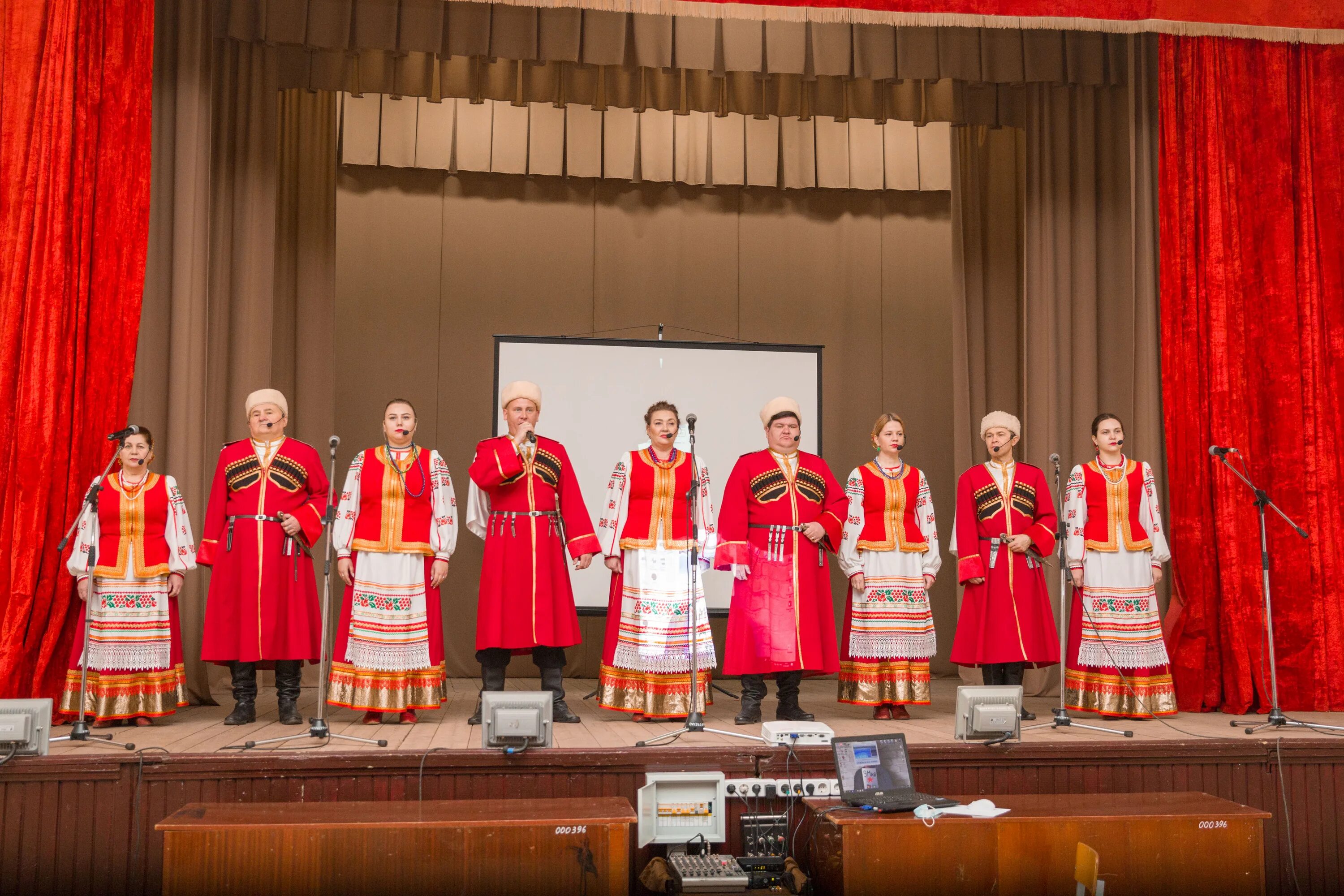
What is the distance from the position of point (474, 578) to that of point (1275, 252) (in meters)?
4.80

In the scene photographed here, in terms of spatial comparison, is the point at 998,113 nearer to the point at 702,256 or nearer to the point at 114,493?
the point at 702,256

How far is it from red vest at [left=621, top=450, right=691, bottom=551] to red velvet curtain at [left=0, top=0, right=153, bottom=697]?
2.35 meters

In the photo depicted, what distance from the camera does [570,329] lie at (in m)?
7.15

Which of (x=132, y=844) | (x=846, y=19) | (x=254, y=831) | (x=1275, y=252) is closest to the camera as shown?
(x=254, y=831)

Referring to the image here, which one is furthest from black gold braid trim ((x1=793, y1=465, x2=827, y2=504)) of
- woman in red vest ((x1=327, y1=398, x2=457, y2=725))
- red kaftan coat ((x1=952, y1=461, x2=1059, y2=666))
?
woman in red vest ((x1=327, y1=398, x2=457, y2=725))

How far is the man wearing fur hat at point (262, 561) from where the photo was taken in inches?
183

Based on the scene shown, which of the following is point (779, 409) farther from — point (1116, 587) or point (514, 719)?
point (514, 719)

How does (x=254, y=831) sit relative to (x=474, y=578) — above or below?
below

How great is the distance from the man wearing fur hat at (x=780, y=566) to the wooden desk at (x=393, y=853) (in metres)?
1.45

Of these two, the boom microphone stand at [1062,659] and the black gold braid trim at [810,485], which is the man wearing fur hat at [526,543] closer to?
the black gold braid trim at [810,485]

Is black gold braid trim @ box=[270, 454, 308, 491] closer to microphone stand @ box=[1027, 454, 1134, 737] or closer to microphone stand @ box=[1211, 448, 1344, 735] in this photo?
microphone stand @ box=[1027, 454, 1134, 737]

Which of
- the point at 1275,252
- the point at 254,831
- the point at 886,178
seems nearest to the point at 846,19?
the point at 886,178

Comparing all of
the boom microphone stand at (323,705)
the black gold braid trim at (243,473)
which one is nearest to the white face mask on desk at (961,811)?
the boom microphone stand at (323,705)

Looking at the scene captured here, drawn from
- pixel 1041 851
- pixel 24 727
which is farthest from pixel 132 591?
pixel 1041 851
